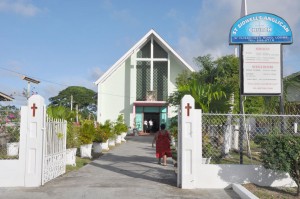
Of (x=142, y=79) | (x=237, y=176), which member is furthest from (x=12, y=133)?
(x=142, y=79)

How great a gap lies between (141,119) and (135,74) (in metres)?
4.88

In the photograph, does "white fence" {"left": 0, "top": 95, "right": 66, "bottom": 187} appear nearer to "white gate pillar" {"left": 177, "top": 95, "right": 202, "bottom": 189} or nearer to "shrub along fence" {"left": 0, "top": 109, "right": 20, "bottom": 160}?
"shrub along fence" {"left": 0, "top": 109, "right": 20, "bottom": 160}

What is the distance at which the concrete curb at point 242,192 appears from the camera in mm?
7855

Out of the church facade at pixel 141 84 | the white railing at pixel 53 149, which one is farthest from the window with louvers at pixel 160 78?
the white railing at pixel 53 149

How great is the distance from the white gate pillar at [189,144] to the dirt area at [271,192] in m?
1.31

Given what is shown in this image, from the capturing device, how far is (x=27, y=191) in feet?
28.5

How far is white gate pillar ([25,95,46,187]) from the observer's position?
30.1 ft

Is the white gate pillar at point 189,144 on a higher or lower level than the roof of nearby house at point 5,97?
lower

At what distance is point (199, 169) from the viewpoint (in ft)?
30.2

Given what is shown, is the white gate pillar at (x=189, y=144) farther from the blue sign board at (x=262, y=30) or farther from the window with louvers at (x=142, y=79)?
the window with louvers at (x=142, y=79)

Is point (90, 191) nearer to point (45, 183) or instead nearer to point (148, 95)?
point (45, 183)

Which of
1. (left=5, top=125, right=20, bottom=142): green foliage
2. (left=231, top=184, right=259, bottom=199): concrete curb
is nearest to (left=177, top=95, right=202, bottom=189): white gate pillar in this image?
(left=231, top=184, right=259, bottom=199): concrete curb

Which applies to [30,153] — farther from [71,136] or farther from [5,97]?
[5,97]

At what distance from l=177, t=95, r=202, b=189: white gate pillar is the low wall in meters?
0.24
